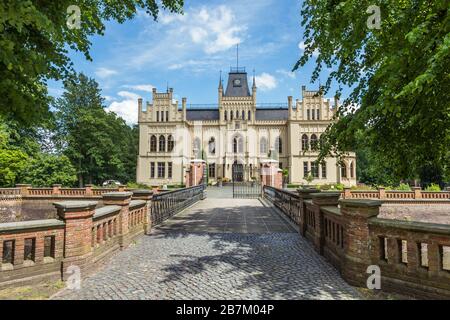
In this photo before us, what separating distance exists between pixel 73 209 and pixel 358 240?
497 cm

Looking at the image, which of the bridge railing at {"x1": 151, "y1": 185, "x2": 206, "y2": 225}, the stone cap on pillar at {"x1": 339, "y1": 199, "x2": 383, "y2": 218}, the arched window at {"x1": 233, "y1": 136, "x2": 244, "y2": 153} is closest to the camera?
the stone cap on pillar at {"x1": 339, "y1": 199, "x2": 383, "y2": 218}

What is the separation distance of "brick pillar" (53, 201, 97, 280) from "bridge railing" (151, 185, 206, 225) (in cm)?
448

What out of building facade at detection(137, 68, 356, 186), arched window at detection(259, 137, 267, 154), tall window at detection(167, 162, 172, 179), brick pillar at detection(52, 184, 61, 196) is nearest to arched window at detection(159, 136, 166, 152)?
building facade at detection(137, 68, 356, 186)

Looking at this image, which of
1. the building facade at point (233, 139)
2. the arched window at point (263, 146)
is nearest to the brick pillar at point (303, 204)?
the building facade at point (233, 139)

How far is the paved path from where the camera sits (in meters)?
4.08

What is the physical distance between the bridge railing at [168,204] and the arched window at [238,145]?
27.0 m

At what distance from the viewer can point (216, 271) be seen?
5.02 m

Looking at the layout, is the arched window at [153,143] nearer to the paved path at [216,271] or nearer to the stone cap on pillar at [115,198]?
the paved path at [216,271]

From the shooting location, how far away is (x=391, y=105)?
4.19 m

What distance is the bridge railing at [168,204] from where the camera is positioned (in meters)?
9.75

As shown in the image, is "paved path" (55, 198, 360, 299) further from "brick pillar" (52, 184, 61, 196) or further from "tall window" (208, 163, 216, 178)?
"tall window" (208, 163, 216, 178)
